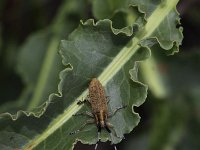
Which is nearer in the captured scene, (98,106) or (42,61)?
(98,106)

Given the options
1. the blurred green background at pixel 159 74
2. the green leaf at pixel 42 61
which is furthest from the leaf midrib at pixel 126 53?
the green leaf at pixel 42 61

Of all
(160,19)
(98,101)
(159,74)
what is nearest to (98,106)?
(98,101)

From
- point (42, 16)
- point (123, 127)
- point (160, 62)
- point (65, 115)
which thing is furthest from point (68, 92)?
point (42, 16)

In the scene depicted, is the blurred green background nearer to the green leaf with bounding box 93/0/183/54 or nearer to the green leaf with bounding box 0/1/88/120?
the green leaf with bounding box 0/1/88/120

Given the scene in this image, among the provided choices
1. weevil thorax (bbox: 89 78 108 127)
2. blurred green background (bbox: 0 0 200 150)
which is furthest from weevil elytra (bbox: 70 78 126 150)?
blurred green background (bbox: 0 0 200 150)

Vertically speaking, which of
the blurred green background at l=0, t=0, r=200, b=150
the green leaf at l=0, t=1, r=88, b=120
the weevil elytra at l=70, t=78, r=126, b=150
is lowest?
the blurred green background at l=0, t=0, r=200, b=150

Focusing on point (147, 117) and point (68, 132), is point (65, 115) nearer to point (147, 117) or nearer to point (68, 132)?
point (68, 132)

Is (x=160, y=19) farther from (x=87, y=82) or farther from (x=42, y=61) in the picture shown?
(x=42, y=61)

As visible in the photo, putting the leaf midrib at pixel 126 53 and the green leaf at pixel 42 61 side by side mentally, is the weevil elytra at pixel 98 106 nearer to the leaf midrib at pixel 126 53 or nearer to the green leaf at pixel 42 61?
the leaf midrib at pixel 126 53
